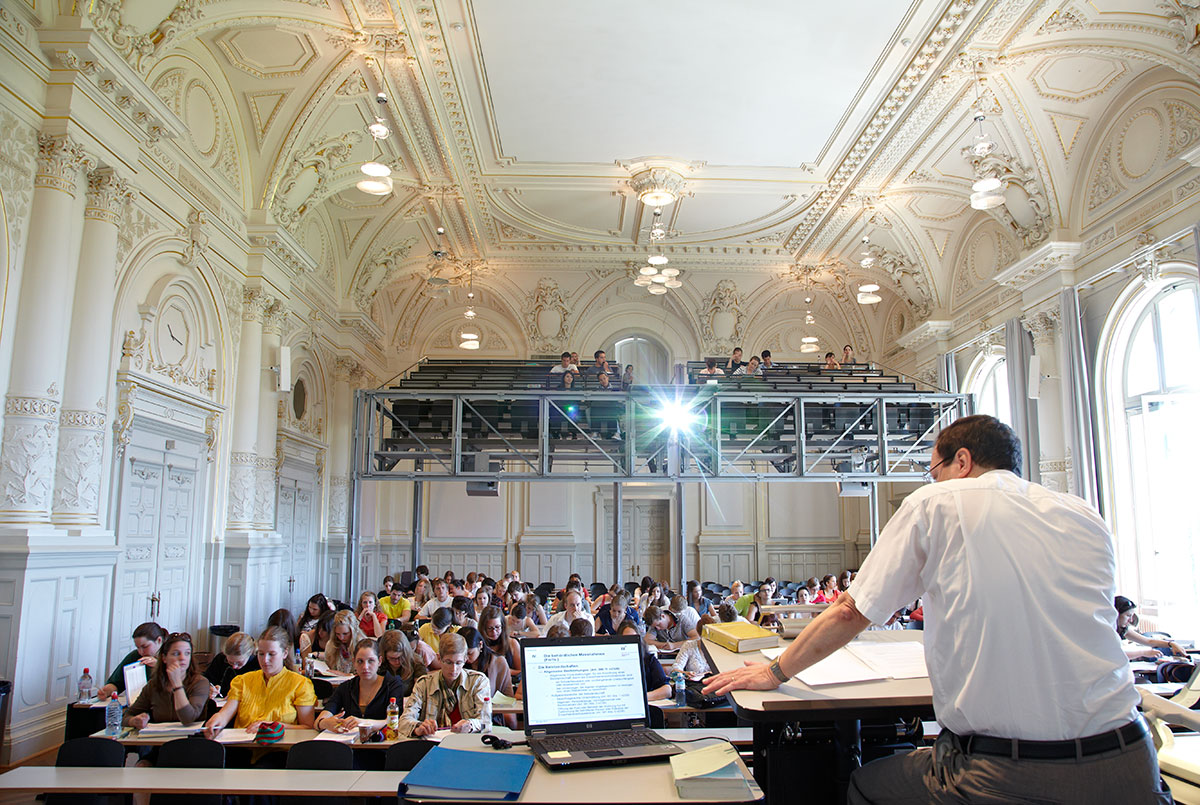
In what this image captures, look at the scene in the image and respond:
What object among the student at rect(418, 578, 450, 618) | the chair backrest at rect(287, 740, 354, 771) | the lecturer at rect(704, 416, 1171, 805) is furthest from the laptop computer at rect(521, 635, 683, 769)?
the student at rect(418, 578, 450, 618)

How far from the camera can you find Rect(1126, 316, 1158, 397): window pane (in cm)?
1058

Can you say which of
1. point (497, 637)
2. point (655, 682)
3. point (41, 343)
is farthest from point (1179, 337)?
point (41, 343)

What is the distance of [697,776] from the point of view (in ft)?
7.35

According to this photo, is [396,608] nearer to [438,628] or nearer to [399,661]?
[438,628]

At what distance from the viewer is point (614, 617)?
8.64 metres

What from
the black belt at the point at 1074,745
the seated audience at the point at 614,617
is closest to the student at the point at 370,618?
the seated audience at the point at 614,617

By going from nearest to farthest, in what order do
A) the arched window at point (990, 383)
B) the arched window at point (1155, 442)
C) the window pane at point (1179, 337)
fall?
the window pane at point (1179, 337), the arched window at point (1155, 442), the arched window at point (990, 383)

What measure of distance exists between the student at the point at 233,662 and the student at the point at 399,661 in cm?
98

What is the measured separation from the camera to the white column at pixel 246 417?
1103cm

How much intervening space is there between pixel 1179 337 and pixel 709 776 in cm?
1085

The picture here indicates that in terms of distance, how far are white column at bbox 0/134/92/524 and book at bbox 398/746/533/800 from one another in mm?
6261

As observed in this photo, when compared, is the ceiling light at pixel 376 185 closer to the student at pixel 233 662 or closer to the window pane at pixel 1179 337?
the student at pixel 233 662

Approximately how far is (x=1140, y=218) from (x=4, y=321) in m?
12.9

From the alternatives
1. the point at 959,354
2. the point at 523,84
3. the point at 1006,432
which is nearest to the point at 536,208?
the point at 523,84
